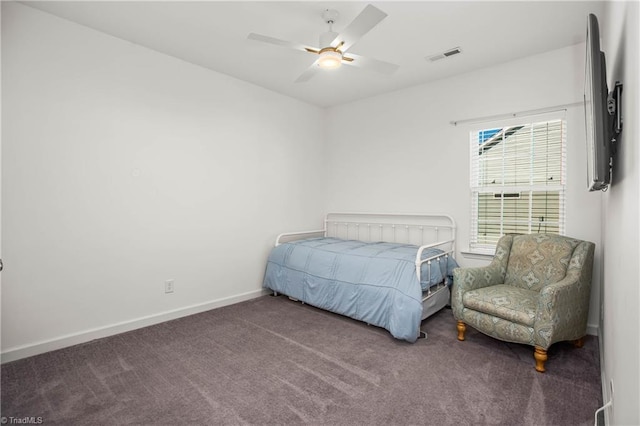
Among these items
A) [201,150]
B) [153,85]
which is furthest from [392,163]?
[153,85]

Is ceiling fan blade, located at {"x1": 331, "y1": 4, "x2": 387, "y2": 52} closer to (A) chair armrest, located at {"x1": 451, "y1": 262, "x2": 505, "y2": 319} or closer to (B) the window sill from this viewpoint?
(A) chair armrest, located at {"x1": 451, "y1": 262, "x2": 505, "y2": 319}

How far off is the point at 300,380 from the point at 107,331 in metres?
1.82

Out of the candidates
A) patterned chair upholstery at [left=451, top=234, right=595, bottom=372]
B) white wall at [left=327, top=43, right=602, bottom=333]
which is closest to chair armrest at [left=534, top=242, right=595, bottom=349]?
patterned chair upholstery at [left=451, top=234, right=595, bottom=372]

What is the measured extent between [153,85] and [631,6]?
3.28 meters

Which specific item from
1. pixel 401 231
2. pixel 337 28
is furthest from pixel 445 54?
pixel 401 231

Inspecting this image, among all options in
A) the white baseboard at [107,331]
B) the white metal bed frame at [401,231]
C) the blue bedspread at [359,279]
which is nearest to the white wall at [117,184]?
the white baseboard at [107,331]

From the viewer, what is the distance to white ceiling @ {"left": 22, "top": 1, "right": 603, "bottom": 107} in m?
2.30

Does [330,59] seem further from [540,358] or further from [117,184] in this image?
[540,358]

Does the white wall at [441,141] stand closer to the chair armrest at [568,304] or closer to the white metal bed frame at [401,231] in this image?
the white metal bed frame at [401,231]

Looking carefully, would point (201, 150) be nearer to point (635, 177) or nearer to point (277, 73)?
point (277, 73)

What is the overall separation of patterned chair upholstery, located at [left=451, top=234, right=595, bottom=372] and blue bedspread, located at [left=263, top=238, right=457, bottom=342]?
0.39 m

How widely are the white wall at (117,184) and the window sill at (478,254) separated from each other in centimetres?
233

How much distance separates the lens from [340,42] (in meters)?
2.20

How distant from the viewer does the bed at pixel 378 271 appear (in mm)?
2689
